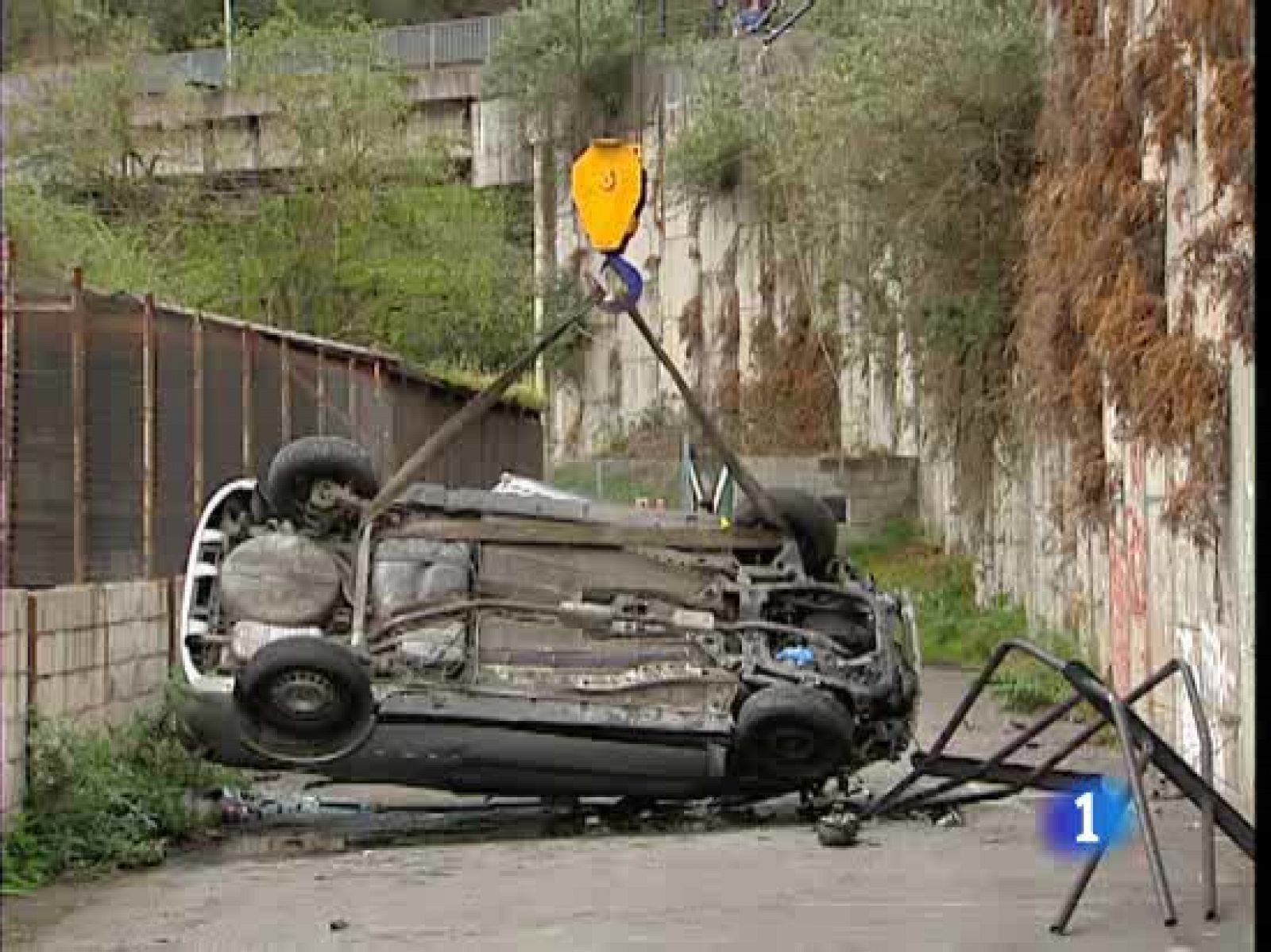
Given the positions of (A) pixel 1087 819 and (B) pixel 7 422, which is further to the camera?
(B) pixel 7 422

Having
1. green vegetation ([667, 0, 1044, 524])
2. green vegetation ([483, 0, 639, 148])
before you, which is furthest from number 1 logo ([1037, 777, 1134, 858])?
green vegetation ([483, 0, 639, 148])

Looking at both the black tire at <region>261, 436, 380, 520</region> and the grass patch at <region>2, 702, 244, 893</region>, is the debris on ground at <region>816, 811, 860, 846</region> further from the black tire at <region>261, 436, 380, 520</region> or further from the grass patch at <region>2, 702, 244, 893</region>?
the black tire at <region>261, 436, 380, 520</region>

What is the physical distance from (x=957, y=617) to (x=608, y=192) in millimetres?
10986

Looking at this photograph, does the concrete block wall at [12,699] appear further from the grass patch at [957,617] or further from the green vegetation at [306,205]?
the green vegetation at [306,205]

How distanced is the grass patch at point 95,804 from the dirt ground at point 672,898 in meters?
0.27

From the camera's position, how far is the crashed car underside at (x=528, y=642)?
1292cm

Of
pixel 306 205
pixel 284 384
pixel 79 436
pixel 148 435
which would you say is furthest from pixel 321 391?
pixel 306 205

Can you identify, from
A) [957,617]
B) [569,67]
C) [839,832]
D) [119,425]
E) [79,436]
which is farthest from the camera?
[569,67]

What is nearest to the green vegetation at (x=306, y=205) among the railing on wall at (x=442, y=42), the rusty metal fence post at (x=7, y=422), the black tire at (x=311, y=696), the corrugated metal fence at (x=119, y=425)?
the railing on wall at (x=442, y=42)

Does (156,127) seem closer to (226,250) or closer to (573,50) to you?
(226,250)

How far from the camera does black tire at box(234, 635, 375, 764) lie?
1276 centimetres

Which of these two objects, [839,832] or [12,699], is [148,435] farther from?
[839,832]

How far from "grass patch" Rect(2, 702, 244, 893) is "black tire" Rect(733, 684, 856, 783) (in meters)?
3.28

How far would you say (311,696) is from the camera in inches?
502
